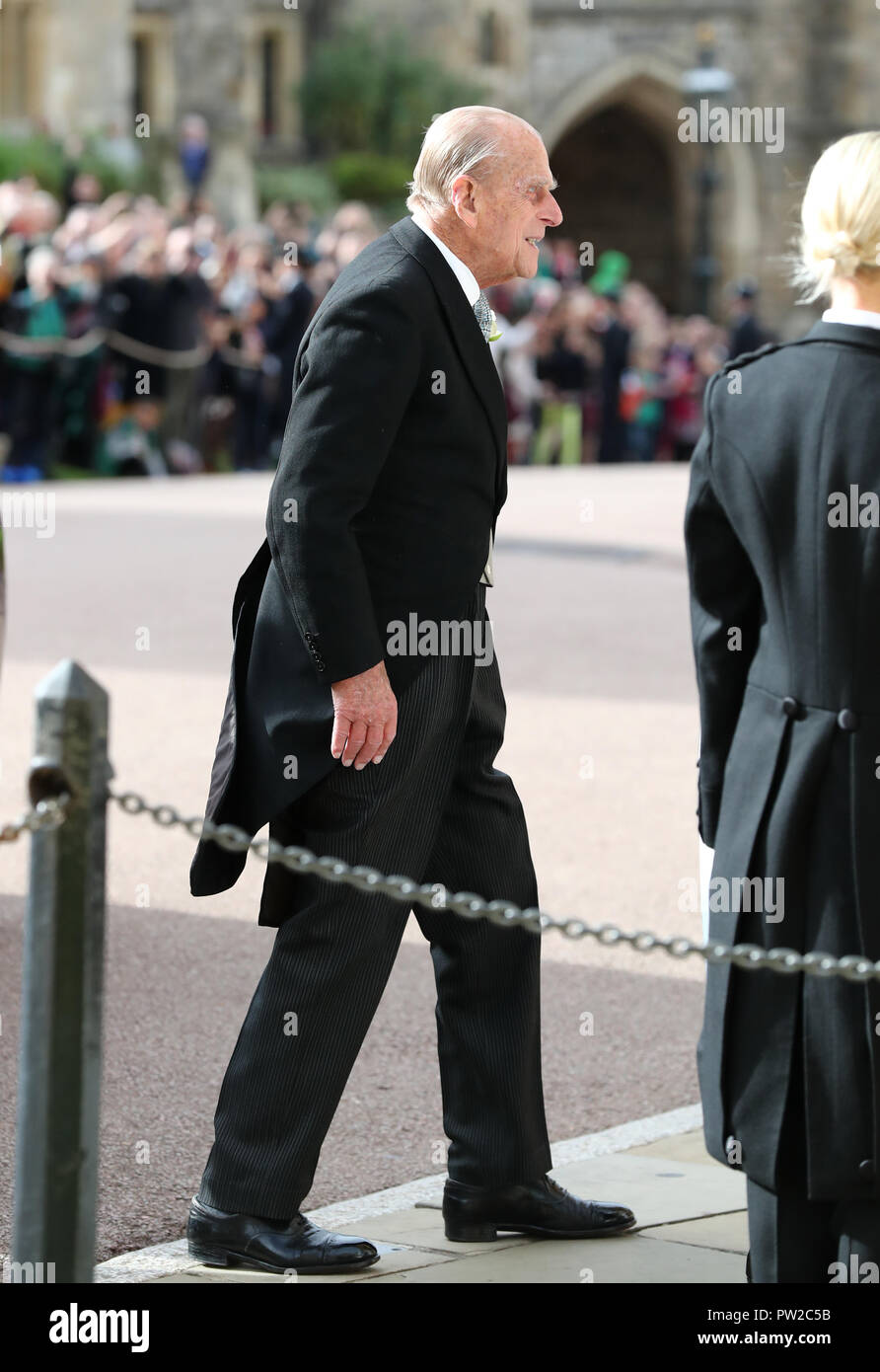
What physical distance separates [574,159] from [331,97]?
11.7 metres

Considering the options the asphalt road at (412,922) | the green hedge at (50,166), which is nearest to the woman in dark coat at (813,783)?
the asphalt road at (412,922)

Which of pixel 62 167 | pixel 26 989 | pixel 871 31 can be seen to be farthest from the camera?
pixel 871 31

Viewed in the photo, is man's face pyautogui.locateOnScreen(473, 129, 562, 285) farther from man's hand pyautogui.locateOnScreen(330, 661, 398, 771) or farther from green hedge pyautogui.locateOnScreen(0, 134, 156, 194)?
green hedge pyautogui.locateOnScreen(0, 134, 156, 194)

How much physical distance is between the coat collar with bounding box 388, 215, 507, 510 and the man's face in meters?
0.09

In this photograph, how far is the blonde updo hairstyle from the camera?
340cm

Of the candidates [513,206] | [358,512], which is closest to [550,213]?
[513,206]

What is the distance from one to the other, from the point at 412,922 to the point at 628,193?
45.5 meters

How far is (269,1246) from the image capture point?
404 centimetres

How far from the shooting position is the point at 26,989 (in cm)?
312

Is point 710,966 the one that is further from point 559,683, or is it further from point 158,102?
point 158,102

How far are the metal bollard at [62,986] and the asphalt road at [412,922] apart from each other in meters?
1.08

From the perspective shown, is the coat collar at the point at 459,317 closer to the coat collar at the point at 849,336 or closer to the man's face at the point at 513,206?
the man's face at the point at 513,206

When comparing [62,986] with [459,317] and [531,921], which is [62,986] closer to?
[531,921]
